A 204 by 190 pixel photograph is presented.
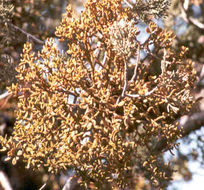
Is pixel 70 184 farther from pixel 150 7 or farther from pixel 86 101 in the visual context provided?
pixel 150 7

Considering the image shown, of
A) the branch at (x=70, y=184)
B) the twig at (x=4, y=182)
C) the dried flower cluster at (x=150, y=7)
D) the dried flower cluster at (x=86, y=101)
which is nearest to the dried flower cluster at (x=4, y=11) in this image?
the dried flower cluster at (x=86, y=101)

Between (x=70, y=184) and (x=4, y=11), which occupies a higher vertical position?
(x=4, y=11)

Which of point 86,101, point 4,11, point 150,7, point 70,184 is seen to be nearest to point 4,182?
point 70,184

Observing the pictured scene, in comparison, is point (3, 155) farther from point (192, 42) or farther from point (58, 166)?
point (192, 42)

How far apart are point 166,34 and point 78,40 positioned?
24.0 inches

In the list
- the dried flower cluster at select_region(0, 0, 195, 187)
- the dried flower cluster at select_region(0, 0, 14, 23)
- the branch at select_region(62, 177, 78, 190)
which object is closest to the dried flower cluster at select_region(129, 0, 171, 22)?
the dried flower cluster at select_region(0, 0, 195, 187)

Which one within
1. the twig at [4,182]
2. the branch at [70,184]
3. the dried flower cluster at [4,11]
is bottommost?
the twig at [4,182]

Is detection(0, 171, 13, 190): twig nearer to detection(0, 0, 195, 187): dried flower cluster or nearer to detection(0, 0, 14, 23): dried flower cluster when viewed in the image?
detection(0, 0, 14, 23): dried flower cluster

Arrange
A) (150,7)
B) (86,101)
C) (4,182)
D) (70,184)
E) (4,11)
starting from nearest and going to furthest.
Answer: (86,101) < (150,7) < (70,184) < (4,11) < (4,182)

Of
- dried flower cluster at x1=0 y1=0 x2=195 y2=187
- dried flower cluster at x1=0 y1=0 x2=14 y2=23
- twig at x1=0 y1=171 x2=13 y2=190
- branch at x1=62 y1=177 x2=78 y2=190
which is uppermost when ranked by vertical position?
dried flower cluster at x1=0 y1=0 x2=14 y2=23

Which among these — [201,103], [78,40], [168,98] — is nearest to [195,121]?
[201,103]

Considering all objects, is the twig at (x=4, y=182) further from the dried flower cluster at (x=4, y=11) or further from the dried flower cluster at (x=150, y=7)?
the dried flower cluster at (x=150, y=7)

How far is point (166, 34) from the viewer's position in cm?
191

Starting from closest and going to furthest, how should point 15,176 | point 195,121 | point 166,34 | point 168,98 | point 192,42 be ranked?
point 168,98
point 166,34
point 195,121
point 15,176
point 192,42
